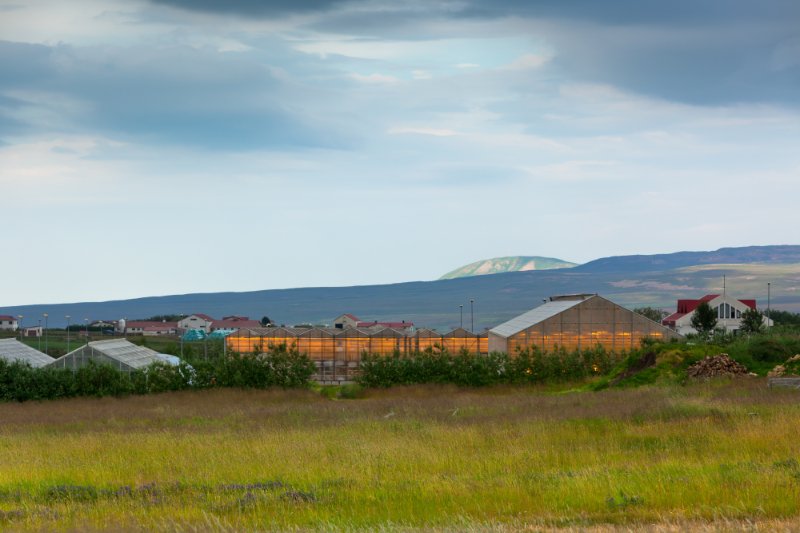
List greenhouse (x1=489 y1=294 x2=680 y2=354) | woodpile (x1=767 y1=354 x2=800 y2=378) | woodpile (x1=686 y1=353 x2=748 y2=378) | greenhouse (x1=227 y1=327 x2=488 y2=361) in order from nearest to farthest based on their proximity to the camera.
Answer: woodpile (x1=767 y1=354 x2=800 y2=378) → woodpile (x1=686 y1=353 x2=748 y2=378) → greenhouse (x1=489 y1=294 x2=680 y2=354) → greenhouse (x1=227 y1=327 x2=488 y2=361)

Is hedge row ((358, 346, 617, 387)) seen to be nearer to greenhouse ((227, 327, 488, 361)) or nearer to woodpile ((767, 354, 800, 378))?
woodpile ((767, 354, 800, 378))

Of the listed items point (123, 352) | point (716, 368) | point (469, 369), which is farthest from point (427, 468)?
point (123, 352)

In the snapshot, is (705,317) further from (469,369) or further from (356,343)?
(469,369)

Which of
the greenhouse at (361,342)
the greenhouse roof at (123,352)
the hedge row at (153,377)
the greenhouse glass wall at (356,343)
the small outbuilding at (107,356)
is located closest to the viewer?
the hedge row at (153,377)

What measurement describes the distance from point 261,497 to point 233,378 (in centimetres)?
3715

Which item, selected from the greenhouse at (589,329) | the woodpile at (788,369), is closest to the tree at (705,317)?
the greenhouse at (589,329)

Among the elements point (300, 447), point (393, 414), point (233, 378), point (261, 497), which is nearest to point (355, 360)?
point (233, 378)

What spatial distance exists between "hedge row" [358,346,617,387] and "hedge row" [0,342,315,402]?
424cm

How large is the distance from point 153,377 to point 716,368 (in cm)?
2961

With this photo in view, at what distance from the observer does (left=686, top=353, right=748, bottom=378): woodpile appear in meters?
44.1

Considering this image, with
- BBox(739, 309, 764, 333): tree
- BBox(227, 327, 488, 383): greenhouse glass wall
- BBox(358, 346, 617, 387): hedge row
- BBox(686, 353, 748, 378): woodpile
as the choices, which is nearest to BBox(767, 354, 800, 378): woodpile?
BBox(686, 353, 748, 378): woodpile

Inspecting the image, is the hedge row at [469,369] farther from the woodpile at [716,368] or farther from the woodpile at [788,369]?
the woodpile at [788,369]

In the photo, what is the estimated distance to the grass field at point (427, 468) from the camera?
46.4ft

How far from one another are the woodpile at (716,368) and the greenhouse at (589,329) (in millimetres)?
31476
